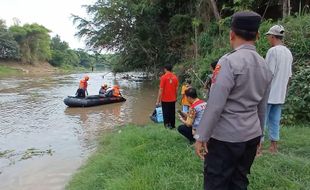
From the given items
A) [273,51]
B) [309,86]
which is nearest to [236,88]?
[273,51]

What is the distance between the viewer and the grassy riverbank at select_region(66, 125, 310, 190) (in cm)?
386

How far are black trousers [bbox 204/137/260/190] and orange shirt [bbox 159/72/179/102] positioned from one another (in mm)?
4974

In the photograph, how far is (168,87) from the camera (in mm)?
7543

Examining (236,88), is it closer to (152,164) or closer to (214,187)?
(214,187)

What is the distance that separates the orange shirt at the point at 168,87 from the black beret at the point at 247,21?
506 cm

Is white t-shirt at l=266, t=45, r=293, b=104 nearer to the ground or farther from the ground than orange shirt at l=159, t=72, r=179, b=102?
farther from the ground

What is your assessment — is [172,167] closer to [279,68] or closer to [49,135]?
[279,68]

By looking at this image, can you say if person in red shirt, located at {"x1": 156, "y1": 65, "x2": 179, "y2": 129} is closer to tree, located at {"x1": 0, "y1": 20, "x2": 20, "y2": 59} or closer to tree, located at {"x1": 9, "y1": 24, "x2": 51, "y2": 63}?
tree, located at {"x1": 0, "y1": 20, "x2": 20, "y2": 59}

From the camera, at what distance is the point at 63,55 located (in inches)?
2987

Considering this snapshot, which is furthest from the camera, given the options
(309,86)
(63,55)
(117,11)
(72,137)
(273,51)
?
(63,55)

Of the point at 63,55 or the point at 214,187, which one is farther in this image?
the point at 63,55

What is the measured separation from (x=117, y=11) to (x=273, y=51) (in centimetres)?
1861

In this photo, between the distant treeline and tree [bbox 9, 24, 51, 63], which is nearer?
the distant treeline

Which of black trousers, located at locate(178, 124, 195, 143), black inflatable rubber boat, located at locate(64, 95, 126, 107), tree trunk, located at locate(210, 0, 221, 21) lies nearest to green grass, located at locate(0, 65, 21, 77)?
black inflatable rubber boat, located at locate(64, 95, 126, 107)
